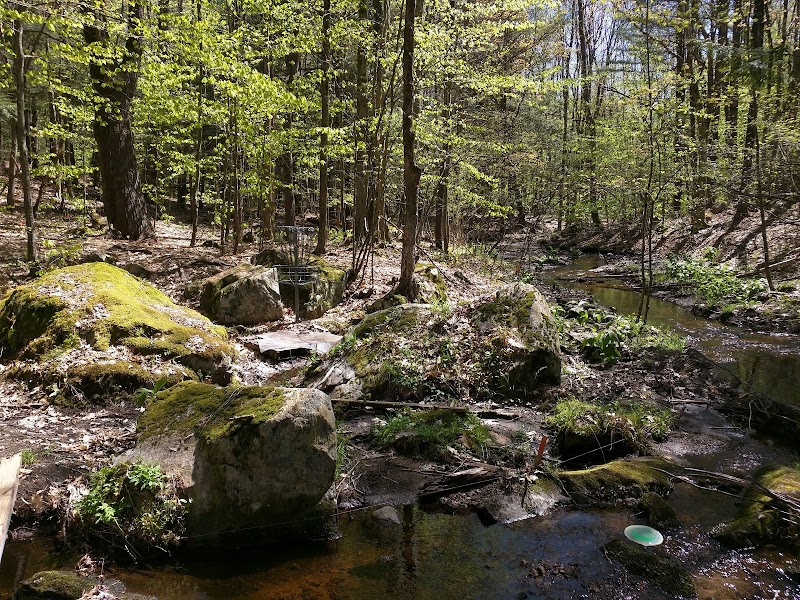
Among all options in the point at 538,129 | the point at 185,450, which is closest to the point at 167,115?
the point at 185,450

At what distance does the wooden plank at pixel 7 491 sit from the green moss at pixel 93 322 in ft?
10.6

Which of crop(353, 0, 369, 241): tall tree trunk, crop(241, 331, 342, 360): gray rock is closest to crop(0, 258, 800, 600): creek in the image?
crop(241, 331, 342, 360): gray rock

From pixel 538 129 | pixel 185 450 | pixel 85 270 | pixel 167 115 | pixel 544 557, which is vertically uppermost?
pixel 538 129

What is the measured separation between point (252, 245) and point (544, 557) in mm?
15052

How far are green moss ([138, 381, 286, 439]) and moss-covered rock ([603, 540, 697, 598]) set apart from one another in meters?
3.20

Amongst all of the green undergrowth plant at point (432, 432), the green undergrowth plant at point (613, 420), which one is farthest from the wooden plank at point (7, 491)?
the green undergrowth plant at point (613, 420)

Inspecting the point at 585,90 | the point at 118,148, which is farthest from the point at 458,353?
the point at 585,90

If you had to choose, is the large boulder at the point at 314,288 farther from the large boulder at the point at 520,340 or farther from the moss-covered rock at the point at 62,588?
the moss-covered rock at the point at 62,588

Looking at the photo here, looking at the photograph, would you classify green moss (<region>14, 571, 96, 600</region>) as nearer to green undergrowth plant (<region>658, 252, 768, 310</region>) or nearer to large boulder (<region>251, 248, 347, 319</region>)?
large boulder (<region>251, 248, 347, 319</region>)

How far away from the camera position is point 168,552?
4230 mm

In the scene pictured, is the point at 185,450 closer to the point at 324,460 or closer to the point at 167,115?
the point at 324,460

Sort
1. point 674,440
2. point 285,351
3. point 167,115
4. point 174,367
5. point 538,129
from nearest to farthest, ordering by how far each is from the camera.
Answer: point 674,440
point 174,367
point 285,351
point 167,115
point 538,129

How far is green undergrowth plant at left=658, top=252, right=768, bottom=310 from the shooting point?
→ 45.4 feet

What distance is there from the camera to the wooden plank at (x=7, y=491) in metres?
3.20
